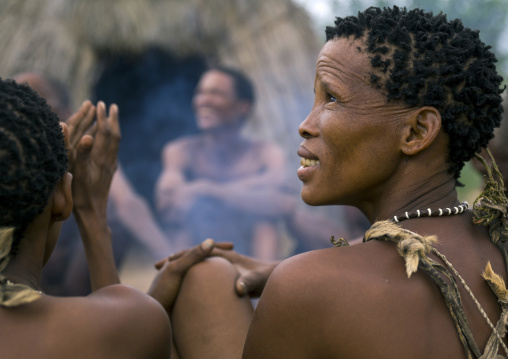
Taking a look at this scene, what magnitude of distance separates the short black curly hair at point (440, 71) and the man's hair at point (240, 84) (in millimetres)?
5197

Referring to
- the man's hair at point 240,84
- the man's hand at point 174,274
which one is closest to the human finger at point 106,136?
the man's hand at point 174,274

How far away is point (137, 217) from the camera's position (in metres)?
6.86

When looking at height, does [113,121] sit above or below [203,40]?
below

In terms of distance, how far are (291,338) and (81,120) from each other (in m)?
1.49

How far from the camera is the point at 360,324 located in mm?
1537

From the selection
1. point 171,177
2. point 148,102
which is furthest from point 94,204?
point 148,102

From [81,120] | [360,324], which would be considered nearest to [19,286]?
[360,324]

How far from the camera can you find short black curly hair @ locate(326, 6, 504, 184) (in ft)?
5.75

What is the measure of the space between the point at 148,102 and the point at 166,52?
2.03 feet

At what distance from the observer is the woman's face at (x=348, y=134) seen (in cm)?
180

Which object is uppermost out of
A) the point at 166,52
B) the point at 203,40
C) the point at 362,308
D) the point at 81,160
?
the point at 203,40

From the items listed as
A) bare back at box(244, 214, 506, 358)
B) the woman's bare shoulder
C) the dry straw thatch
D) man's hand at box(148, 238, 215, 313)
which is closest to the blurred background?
the dry straw thatch

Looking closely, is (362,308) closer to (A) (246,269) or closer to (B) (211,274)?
(B) (211,274)

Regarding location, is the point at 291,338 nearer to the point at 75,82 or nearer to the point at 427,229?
the point at 427,229
